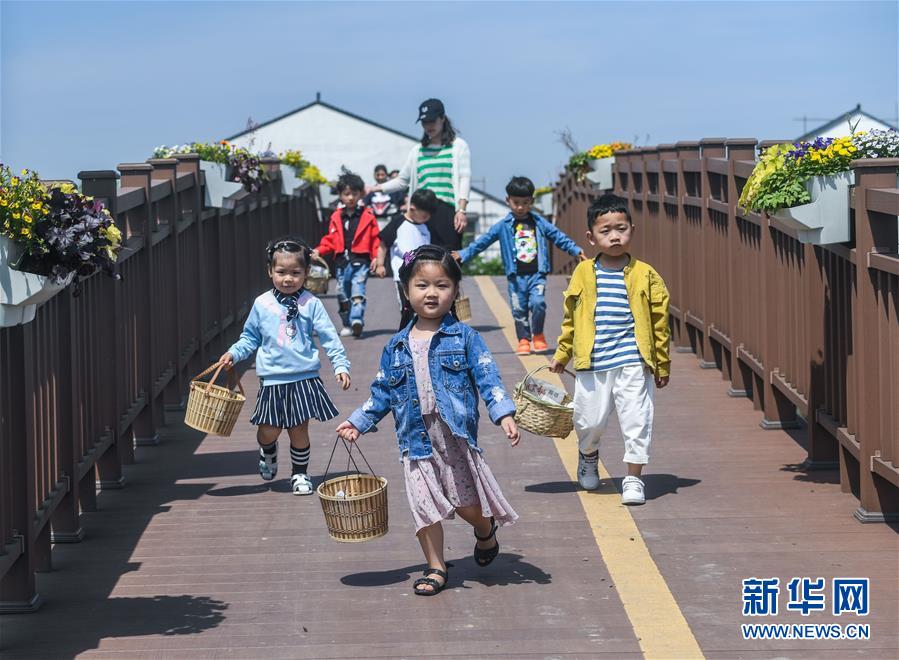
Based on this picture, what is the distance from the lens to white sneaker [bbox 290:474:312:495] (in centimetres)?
857

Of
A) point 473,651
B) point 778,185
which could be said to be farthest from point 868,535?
point 473,651

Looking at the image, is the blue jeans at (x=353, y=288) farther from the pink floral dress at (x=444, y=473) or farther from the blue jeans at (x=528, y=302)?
the pink floral dress at (x=444, y=473)

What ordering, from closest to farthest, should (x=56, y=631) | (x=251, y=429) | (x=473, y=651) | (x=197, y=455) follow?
(x=473, y=651) < (x=56, y=631) < (x=197, y=455) < (x=251, y=429)

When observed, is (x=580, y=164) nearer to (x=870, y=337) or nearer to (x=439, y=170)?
(x=439, y=170)

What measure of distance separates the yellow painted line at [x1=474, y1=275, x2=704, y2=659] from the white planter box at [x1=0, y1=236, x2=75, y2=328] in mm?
2674

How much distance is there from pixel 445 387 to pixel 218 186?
6.50 m

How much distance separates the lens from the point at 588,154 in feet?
68.6

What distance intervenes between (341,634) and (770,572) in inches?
76.8

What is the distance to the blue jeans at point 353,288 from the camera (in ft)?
49.9

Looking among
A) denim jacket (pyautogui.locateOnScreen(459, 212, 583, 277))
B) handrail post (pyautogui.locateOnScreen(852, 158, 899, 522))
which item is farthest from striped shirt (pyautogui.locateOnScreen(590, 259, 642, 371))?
denim jacket (pyautogui.locateOnScreen(459, 212, 583, 277))

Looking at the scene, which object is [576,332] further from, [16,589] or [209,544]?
[16,589]

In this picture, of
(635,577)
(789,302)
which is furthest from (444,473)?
(789,302)

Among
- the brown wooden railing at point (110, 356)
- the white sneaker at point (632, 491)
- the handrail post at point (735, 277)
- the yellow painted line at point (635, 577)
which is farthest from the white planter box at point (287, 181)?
the white sneaker at point (632, 491)

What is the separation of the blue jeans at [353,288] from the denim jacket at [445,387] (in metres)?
8.37
